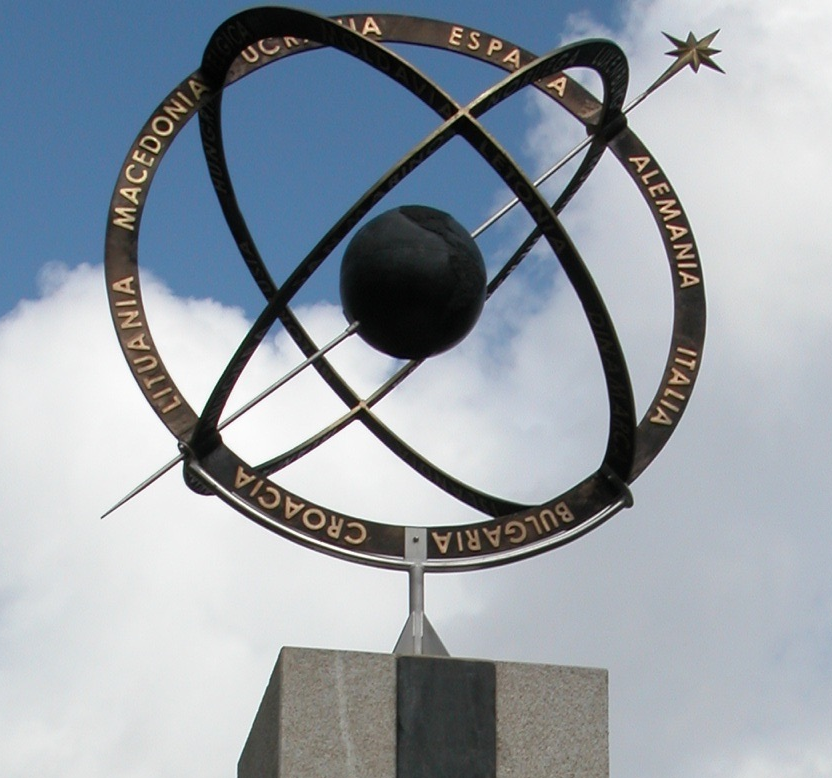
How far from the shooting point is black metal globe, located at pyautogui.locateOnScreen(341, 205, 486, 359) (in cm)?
1252

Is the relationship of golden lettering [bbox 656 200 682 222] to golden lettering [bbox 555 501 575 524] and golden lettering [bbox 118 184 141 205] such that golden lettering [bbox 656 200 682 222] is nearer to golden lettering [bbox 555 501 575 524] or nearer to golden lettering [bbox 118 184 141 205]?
golden lettering [bbox 555 501 575 524]

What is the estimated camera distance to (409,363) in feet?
46.9

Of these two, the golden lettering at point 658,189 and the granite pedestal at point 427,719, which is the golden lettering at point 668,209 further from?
the granite pedestal at point 427,719

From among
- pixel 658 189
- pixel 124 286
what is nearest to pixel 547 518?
pixel 658 189

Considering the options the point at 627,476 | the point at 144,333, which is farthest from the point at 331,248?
the point at 627,476

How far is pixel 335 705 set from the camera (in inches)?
446

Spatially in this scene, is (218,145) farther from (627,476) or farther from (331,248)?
(627,476)

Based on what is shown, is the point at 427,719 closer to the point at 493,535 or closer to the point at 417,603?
the point at 417,603

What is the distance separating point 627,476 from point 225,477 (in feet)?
8.37

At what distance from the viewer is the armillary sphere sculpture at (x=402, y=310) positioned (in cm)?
1205

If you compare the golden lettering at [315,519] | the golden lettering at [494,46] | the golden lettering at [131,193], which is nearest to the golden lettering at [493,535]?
the golden lettering at [315,519]

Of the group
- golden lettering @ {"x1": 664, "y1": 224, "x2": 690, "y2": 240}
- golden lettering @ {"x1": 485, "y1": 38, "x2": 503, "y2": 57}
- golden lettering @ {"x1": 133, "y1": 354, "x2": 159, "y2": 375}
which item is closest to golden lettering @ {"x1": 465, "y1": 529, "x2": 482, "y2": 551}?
golden lettering @ {"x1": 133, "y1": 354, "x2": 159, "y2": 375}

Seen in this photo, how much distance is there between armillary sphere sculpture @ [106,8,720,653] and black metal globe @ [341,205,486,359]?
0.03ft

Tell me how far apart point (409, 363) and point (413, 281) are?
1869 millimetres
